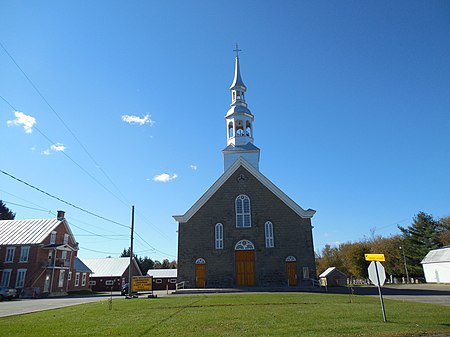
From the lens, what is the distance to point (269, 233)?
1196 inches

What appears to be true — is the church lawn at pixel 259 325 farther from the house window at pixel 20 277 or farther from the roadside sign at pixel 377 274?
the house window at pixel 20 277

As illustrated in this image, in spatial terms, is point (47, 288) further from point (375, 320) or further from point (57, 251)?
point (375, 320)

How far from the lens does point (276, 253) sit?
29.7 m

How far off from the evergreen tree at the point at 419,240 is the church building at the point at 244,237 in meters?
40.3

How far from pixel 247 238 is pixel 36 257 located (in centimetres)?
2590

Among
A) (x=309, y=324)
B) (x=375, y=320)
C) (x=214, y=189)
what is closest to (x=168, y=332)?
(x=309, y=324)

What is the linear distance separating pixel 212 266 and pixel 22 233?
2739cm

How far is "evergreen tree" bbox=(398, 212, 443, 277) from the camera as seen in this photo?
59.5 m

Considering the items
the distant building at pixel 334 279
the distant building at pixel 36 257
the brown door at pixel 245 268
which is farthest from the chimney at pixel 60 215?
the distant building at pixel 334 279

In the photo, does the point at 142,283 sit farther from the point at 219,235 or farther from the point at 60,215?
the point at 60,215

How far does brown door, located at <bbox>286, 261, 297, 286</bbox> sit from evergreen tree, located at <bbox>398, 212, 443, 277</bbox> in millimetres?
40327

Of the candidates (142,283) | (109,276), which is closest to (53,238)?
(109,276)

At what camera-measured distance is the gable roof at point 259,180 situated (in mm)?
30625

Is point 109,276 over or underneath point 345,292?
over
